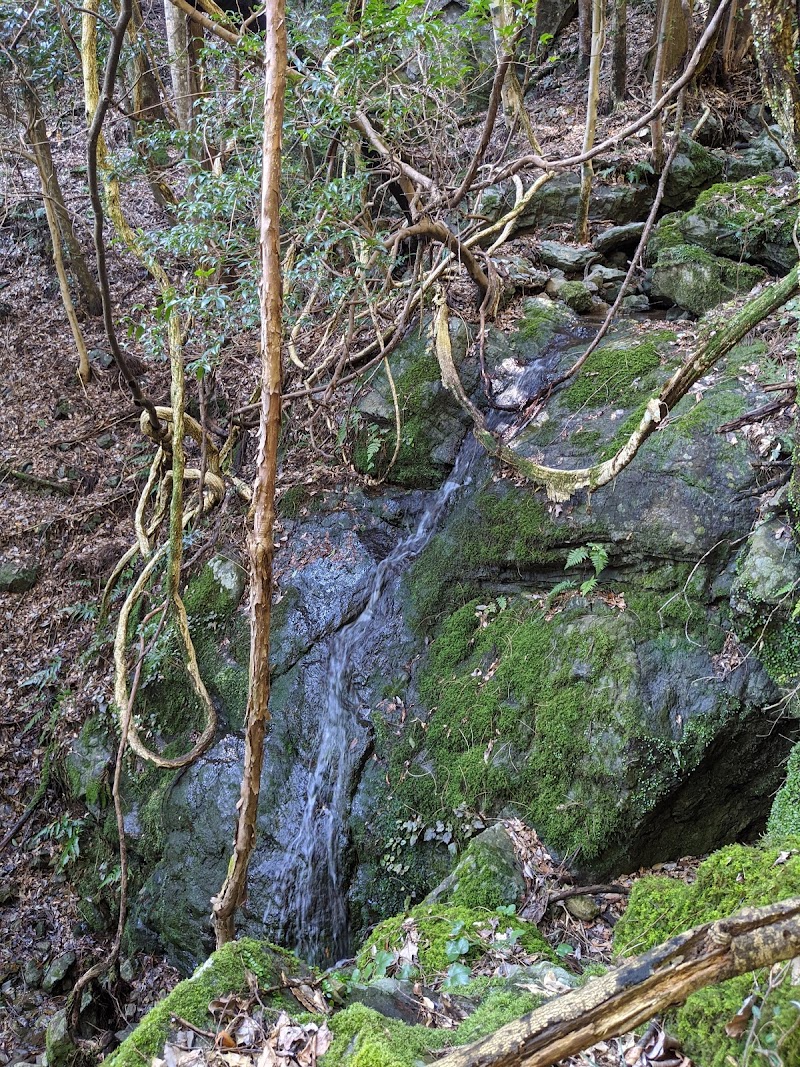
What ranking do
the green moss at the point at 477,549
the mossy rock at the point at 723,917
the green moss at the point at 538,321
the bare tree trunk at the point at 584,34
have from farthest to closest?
the bare tree trunk at the point at 584,34 → the green moss at the point at 538,321 → the green moss at the point at 477,549 → the mossy rock at the point at 723,917

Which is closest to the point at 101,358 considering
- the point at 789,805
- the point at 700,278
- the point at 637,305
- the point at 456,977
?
the point at 637,305

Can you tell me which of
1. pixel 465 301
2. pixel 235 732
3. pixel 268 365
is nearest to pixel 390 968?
pixel 268 365

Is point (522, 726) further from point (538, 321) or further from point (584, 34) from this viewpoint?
point (584, 34)

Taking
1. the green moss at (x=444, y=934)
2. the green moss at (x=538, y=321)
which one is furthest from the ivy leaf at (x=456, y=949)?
the green moss at (x=538, y=321)

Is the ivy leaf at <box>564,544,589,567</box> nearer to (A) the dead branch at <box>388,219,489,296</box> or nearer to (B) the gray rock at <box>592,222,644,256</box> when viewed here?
(A) the dead branch at <box>388,219,489,296</box>

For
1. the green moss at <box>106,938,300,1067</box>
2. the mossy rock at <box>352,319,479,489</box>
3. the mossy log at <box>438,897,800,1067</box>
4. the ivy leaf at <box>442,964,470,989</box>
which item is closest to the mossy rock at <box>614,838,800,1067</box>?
the mossy log at <box>438,897,800,1067</box>

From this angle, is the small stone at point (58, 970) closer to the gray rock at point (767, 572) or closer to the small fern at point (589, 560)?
the small fern at point (589, 560)

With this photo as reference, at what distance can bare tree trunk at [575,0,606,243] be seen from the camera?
7.77 metres

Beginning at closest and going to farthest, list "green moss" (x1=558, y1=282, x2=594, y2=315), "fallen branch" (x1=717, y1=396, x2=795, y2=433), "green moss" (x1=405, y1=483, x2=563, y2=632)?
"fallen branch" (x1=717, y1=396, x2=795, y2=433) < "green moss" (x1=405, y1=483, x2=563, y2=632) < "green moss" (x1=558, y1=282, x2=594, y2=315)

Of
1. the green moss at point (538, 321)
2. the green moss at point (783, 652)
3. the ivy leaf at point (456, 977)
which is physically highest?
the green moss at point (538, 321)

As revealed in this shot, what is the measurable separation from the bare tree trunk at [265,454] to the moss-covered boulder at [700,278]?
471 centimetres

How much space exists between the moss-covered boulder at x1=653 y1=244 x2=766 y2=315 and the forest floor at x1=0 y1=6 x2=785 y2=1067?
2080 millimetres

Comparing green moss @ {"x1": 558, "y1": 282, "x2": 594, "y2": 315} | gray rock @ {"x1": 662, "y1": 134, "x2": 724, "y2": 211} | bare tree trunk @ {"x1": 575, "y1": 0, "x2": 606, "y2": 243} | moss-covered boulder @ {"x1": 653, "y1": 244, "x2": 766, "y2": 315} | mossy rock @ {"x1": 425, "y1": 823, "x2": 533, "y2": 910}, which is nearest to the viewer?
mossy rock @ {"x1": 425, "y1": 823, "x2": 533, "y2": 910}

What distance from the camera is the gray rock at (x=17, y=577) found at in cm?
879
